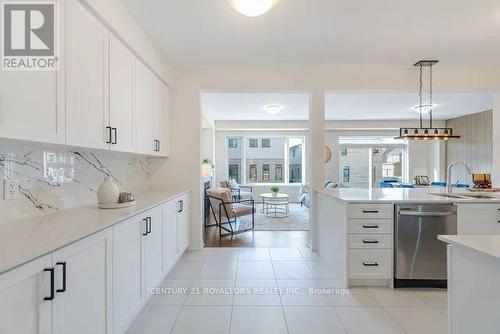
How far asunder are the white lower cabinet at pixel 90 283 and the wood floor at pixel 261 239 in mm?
1729

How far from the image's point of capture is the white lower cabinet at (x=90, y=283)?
3.46 feet

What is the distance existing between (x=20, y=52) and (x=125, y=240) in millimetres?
1234

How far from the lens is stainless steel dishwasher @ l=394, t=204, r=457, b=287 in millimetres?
2723

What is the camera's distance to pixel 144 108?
301cm

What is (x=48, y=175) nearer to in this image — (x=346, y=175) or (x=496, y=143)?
(x=496, y=143)

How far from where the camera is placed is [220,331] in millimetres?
2059

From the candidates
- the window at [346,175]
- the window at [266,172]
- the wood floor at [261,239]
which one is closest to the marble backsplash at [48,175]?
the wood floor at [261,239]

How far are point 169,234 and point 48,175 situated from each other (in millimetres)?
1306

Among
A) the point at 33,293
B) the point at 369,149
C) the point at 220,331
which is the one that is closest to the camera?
the point at 33,293

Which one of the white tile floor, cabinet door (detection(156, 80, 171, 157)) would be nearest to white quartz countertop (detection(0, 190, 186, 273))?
the white tile floor

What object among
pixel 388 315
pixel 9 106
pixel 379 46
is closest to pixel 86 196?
pixel 9 106

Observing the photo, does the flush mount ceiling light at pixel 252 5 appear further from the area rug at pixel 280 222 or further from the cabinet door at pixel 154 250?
the area rug at pixel 280 222

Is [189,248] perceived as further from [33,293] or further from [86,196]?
[33,293]

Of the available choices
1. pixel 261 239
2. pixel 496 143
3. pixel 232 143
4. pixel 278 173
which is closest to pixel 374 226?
pixel 261 239
